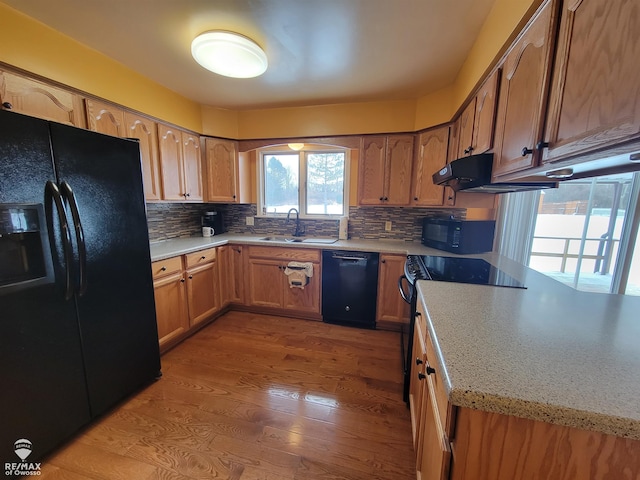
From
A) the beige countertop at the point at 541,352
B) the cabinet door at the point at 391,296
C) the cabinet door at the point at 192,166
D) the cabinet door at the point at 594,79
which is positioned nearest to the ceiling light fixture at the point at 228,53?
the cabinet door at the point at 192,166

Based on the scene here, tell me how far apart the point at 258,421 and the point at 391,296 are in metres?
1.62

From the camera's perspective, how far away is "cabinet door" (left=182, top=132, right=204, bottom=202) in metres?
2.72

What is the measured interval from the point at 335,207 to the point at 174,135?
1910 millimetres

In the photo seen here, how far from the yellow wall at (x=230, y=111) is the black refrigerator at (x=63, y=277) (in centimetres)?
74

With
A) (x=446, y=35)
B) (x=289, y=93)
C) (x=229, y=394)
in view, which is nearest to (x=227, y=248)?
(x=229, y=394)

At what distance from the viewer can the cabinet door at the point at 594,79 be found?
2.08 feet

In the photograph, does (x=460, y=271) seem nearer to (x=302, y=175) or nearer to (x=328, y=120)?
(x=328, y=120)

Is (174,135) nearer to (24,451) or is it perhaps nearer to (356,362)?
(24,451)

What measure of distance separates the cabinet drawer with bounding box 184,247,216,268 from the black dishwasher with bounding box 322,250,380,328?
3.92 feet

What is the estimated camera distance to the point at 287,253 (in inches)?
112

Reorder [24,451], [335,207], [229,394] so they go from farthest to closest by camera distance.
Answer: [335,207] → [229,394] → [24,451]

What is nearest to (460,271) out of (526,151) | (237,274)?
(526,151)

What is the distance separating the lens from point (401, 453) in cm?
140

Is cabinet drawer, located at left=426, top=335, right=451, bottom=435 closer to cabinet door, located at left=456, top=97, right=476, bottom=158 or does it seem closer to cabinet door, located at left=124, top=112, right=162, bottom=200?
cabinet door, located at left=456, top=97, right=476, bottom=158
